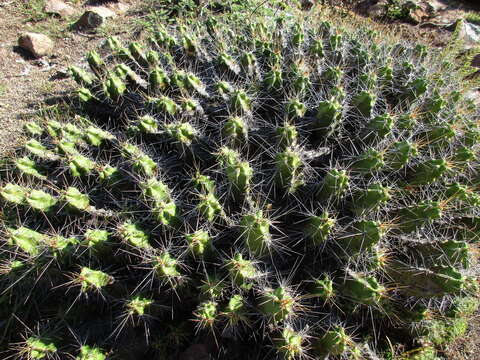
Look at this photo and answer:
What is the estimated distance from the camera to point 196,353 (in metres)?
2.91

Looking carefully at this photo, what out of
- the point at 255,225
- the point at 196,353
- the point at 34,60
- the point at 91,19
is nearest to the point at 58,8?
the point at 91,19

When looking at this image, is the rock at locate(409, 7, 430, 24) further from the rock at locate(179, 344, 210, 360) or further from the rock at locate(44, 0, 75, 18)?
the rock at locate(179, 344, 210, 360)

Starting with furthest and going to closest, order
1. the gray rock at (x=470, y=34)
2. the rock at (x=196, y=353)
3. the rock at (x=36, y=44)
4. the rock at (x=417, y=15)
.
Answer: the rock at (x=417, y=15) → the gray rock at (x=470, y=34) → the rock at (x=36, y=44) → the rock at (x=196, y=353)

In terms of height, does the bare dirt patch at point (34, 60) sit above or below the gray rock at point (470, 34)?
below

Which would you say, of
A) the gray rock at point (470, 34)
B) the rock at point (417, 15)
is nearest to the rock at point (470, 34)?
the gray rock at point (470, 34)

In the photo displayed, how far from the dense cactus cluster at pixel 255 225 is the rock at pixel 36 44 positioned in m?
3.22

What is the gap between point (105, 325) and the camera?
296cm

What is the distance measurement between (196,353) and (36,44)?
572 centimetres

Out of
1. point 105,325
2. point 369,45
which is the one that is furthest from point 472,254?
point 105,325

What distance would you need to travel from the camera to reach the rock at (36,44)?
597cm

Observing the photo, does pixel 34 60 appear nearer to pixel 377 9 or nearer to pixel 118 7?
pixel 118 7

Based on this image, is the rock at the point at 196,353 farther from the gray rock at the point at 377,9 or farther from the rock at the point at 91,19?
the gray rock at the point at 377,9

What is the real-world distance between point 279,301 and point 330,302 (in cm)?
60

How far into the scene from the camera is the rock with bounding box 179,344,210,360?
2.89 metres
